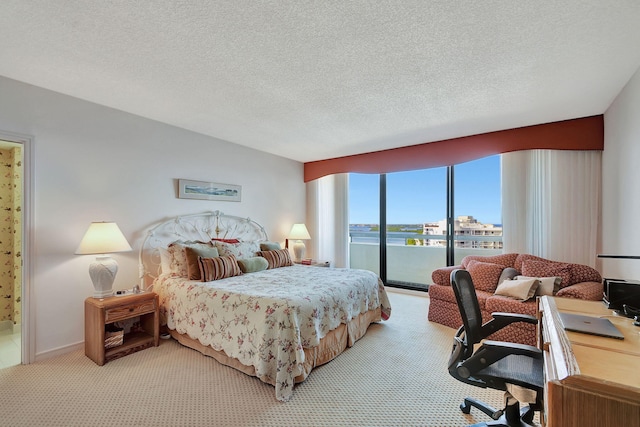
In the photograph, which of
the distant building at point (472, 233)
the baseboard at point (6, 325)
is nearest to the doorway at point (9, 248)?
the baseboard at point (6, 325)

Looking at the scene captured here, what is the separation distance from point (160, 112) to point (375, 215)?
387cm

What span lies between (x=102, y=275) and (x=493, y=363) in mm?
3307

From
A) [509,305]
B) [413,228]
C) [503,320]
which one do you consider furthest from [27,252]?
[413,228]

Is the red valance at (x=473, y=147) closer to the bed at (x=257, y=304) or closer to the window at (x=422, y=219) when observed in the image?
the window at (x=422, y=219)

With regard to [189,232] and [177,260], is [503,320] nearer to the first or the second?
[177,260]

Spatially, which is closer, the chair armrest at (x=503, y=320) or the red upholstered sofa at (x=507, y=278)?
the chair armrest at (x=503, y=320)

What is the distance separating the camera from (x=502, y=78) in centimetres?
246

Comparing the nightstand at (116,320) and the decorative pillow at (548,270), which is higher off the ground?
the decorative pillow at (548,270)

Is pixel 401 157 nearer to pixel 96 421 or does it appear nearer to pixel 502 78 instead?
pixel 502 78

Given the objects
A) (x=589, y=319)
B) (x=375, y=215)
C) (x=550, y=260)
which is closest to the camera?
(x=589, y=319)

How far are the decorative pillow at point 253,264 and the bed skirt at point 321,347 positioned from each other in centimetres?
96

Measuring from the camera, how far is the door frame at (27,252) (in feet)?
8.53

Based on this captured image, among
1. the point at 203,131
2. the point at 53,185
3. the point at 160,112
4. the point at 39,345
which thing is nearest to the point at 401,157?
the point at 203,131

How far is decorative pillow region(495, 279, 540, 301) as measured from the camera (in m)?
2.99
